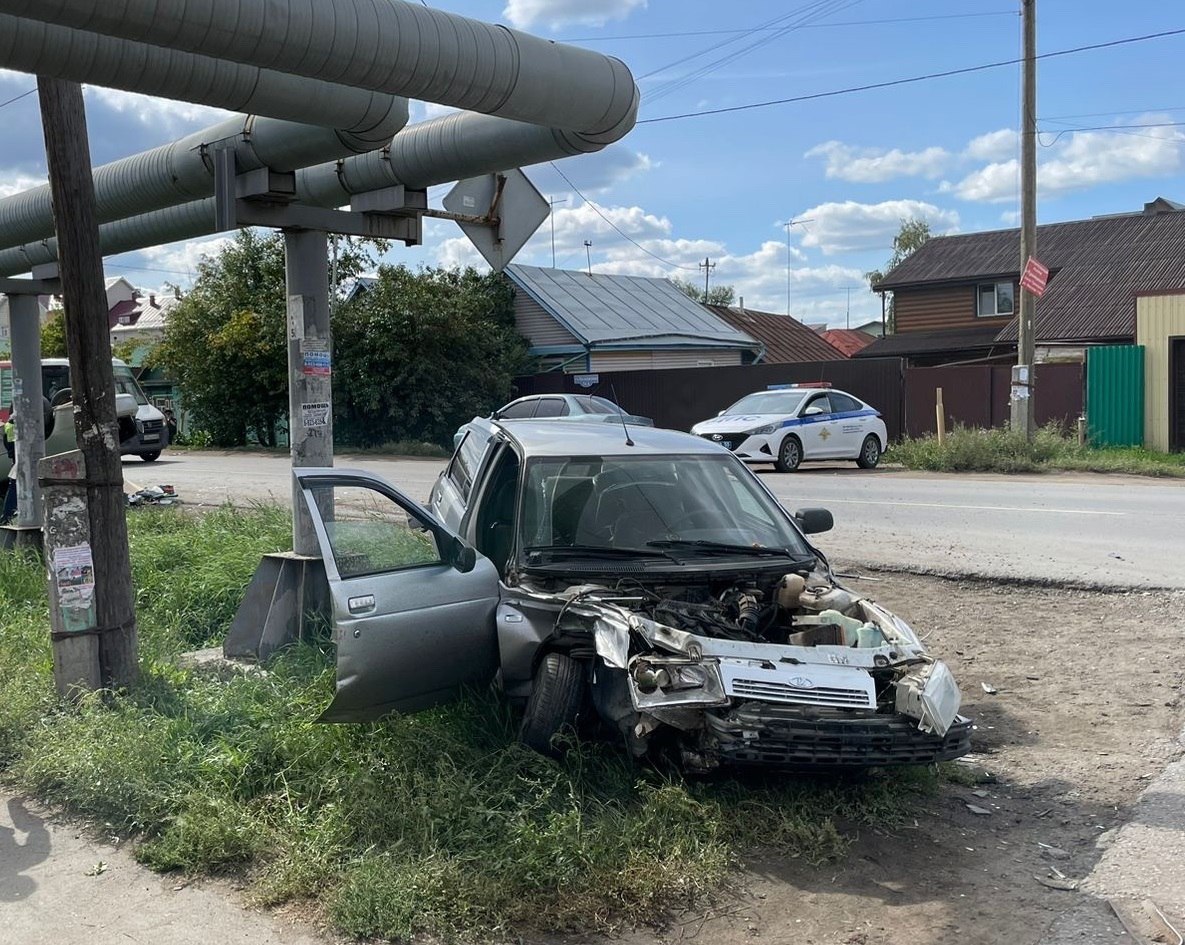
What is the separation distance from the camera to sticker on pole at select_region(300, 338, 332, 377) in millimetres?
7344

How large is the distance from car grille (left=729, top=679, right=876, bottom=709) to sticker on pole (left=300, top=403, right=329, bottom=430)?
3.95m

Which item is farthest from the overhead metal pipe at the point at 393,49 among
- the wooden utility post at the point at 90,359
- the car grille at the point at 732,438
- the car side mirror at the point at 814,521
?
the car grille at the point at 732,438

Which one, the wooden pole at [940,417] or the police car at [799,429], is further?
the wooden pole at [940,417]

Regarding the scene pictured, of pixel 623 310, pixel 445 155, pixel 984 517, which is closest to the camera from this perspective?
pixel 445 155

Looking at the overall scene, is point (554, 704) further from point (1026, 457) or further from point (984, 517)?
point (1026, 457)

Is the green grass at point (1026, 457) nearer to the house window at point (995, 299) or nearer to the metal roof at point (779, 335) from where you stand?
the house window at point (995, 299)

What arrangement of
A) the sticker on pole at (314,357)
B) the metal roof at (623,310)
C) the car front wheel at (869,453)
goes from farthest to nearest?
the metal roof at (623,310)
the car front wheel at (869,453)
the sticker on pole at (314,357)

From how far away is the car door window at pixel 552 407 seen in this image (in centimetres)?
2122

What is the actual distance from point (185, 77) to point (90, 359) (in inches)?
67.5

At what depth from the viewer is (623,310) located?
123 feet

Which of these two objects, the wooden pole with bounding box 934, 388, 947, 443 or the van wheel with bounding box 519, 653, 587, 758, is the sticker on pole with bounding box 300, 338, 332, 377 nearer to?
the van wheel with bounding box 519, 653, 587, 758

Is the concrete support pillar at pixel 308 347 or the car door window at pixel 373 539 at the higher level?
the concrete support pillar at pixel 308 347

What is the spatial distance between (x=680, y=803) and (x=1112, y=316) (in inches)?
1177

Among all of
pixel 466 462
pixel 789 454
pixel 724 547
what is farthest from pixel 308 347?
pixel 789 454
